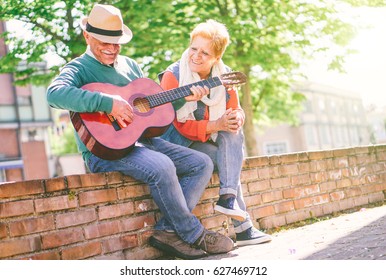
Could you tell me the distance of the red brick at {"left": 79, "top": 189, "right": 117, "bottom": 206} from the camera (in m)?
2.74

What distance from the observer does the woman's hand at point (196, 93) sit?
3123 millimetres

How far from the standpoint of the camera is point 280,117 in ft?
61.4

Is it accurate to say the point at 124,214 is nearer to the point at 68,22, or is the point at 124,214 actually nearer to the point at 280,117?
the point at 68,22

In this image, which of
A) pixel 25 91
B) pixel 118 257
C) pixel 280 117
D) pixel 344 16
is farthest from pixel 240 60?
pixel 25 91

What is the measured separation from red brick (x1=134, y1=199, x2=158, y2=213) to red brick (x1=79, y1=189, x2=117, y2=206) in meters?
0.17

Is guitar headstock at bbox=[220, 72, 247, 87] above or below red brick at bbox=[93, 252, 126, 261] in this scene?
above

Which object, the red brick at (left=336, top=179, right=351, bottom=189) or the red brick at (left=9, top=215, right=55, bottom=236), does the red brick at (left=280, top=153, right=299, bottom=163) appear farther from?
the red brick at (left=9, top=215, right=55, bottom=236)

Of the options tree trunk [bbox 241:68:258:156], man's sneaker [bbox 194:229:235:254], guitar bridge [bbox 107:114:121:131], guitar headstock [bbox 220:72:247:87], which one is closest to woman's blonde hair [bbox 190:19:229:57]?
guitar headstock [bbox 220:72:247:87]

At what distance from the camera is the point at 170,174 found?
278 cm

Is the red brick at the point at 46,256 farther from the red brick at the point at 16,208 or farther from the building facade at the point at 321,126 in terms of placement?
the building facade at the point at 321,126

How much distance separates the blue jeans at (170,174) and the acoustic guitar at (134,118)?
0.10 metres

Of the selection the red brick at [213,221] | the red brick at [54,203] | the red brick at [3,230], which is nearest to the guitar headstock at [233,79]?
the red brick at [213,221]

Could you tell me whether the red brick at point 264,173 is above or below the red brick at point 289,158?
below

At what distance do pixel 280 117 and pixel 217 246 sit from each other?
16166 millimetres
